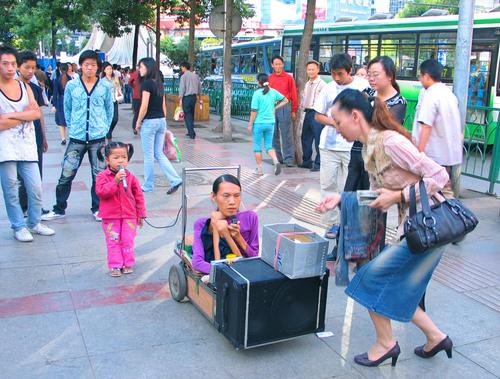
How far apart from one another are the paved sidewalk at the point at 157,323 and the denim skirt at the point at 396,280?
1.47 feet

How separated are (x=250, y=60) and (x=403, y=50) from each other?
33.7 feet

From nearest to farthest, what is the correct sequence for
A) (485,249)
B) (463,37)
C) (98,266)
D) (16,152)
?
(98,266)
(16,152)
(485,249)
(463,37)

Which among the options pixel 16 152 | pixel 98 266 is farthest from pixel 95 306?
pixel 16 152

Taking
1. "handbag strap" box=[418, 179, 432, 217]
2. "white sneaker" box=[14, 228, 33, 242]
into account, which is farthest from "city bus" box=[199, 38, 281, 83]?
"handbag strap" box=[418, 179, 432, 217]

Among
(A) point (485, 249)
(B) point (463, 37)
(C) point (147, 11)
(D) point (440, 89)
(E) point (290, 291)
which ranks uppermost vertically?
(C) point (147, 11)

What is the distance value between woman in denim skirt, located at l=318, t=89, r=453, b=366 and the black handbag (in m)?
0.08

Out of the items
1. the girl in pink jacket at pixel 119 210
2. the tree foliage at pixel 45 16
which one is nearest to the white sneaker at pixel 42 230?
the girl in pink jacket at pixel 119 210

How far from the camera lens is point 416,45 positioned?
13359mm

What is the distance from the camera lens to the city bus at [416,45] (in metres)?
11.9

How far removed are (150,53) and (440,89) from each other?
21714 millimetres

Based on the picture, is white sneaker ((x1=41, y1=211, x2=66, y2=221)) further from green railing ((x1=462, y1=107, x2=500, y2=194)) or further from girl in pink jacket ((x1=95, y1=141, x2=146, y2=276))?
green railing ((x1=462, y1=107, x2=500, y2=194))

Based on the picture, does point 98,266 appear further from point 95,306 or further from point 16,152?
point 16,152

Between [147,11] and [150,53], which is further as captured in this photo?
[150,53]

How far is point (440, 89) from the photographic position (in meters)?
5.37
